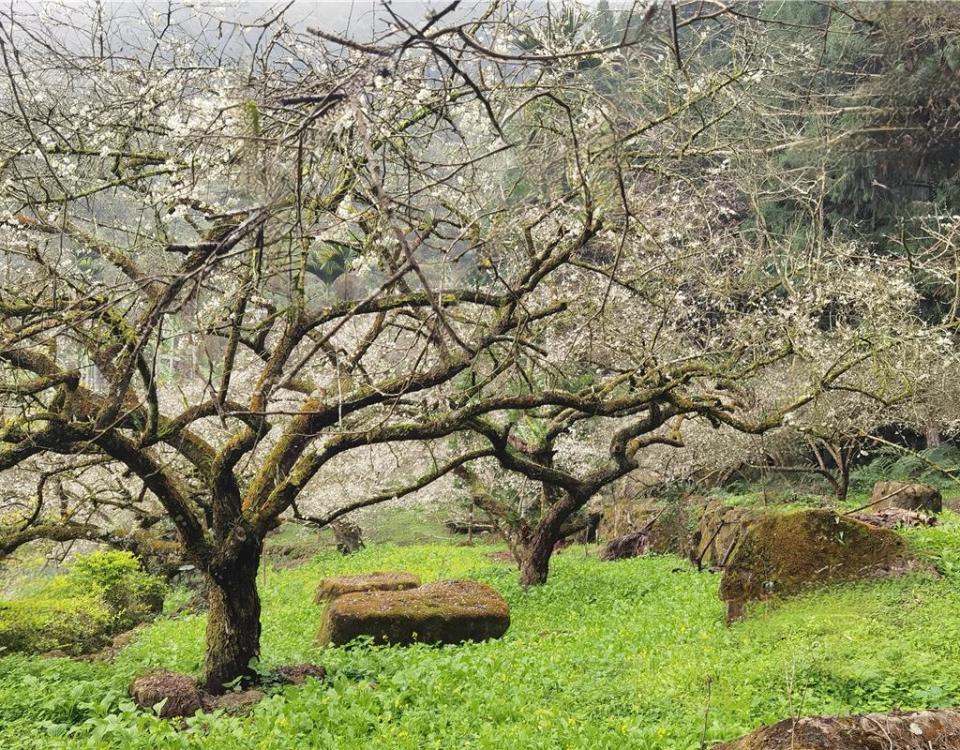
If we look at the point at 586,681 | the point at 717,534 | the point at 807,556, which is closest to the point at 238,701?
the point at 586,681

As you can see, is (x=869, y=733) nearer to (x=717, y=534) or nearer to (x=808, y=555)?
(x=808, y=555)

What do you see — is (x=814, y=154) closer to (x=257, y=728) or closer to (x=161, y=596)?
(x=161, y=596)

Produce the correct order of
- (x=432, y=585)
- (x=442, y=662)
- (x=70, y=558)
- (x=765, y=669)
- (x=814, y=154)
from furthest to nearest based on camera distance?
(x=814, y=154) → (x=70, y=558) → (x=432, y=585) → (x=442, y=662) → (x=765, y=669)

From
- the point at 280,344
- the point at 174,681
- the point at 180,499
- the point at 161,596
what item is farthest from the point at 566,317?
the point at 161,596

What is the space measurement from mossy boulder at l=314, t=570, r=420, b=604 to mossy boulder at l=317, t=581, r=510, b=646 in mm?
1886

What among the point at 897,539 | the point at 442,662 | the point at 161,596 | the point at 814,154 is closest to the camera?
the point at 442,662

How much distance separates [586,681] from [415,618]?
12.1 feet

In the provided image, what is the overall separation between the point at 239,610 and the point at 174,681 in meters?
0.98

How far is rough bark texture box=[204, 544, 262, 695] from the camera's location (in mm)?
8742

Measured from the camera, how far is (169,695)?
7891 millimetres

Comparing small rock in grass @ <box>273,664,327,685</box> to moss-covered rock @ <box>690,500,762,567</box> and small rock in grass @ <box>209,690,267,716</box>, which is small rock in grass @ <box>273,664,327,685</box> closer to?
small rock in grass @ <box>209,690,267,716</box>

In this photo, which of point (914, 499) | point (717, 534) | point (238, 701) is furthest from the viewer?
point (914, 499)

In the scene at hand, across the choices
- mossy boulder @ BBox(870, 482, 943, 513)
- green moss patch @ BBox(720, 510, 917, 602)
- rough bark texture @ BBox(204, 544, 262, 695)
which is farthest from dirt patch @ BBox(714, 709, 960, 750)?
mossy boulder @ BBox(870, 482, 943, 513)

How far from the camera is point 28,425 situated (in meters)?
7.45
